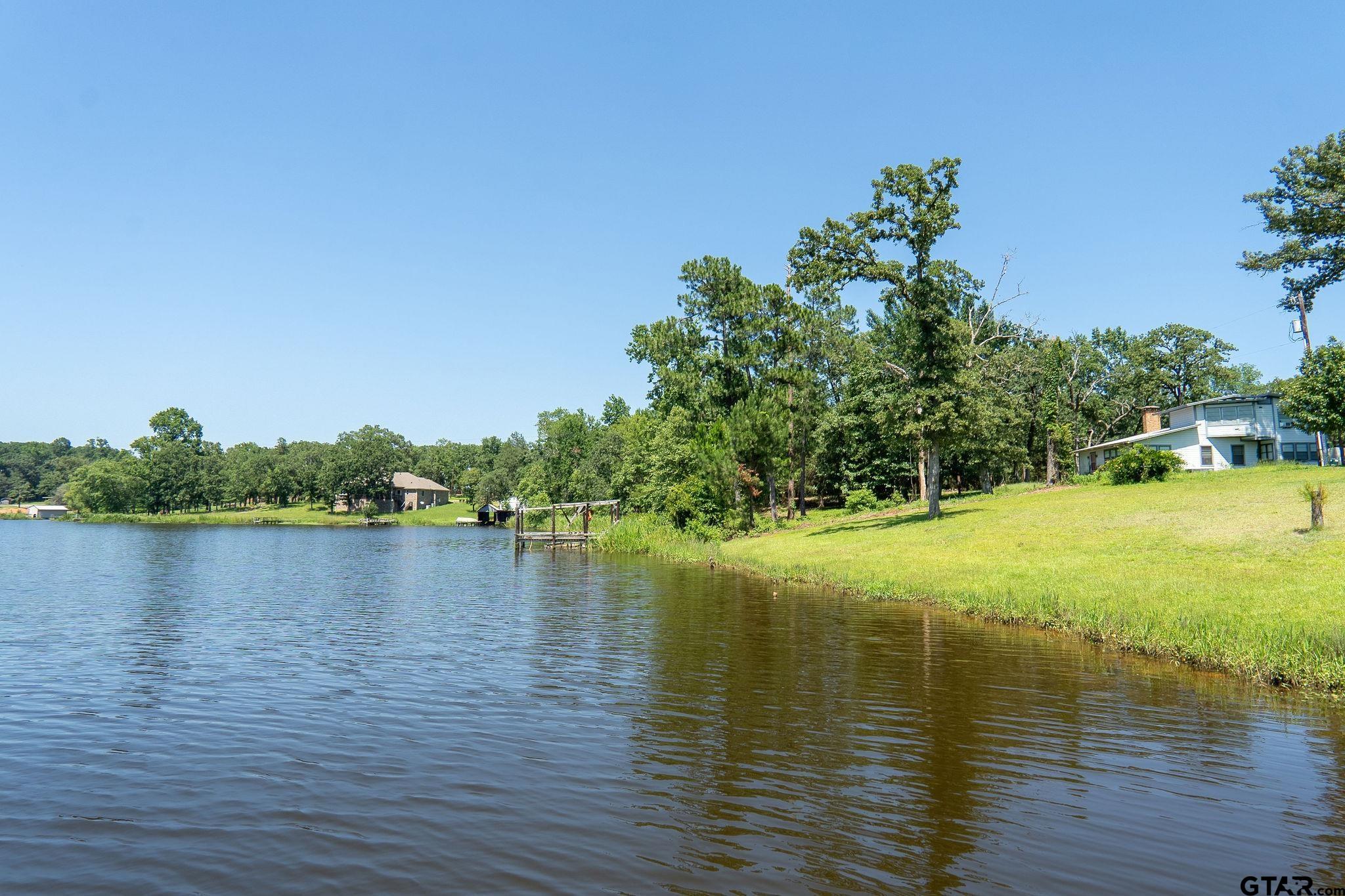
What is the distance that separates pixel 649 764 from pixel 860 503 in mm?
52924

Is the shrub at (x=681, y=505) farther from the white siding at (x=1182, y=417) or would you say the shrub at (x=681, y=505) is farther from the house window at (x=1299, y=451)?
the house window at (x=1299, y=451)

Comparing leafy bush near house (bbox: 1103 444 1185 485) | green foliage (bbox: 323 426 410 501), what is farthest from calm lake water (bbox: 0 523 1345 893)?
green foliage (bbox: 323 426 410 501)

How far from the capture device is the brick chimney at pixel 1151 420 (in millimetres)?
70625

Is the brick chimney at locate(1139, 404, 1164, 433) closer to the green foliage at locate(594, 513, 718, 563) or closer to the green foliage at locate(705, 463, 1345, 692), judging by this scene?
the green foliage at locate(705, 463, 1345, 692)

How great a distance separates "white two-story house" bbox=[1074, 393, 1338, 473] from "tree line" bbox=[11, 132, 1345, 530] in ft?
30.5

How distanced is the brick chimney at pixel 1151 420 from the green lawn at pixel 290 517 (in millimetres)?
108143

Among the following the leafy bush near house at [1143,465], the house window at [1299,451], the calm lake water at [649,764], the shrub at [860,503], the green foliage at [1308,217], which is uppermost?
the green foliage at [1308,217]

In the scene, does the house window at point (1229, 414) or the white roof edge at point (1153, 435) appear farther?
the white roof edge at point (1153, 435)

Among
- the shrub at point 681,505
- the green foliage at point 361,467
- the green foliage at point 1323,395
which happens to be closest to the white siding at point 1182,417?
the green foliage at point 1323,395

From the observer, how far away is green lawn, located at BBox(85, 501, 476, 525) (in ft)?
426

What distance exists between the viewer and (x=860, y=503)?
6075 centimetres

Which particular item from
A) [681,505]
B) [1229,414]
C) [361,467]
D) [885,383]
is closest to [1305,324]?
[1229,414]

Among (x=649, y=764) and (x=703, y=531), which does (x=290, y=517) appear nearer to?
(x=703, y=531)

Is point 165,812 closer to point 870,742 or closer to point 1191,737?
point 870,742
